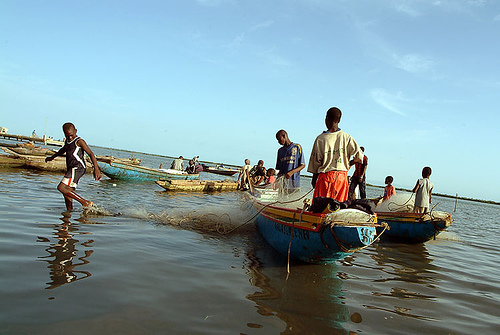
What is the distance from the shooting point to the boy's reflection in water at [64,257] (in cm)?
356

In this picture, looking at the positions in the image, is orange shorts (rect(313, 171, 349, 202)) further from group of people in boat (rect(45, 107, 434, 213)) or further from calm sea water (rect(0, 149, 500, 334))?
calm sea water (rect(0, 149, 500, 334))

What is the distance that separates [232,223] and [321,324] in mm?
5569

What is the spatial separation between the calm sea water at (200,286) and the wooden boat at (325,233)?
0.40 meters

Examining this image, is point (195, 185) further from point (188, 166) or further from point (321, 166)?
point (321, 166)

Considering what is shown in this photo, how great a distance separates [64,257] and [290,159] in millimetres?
4917

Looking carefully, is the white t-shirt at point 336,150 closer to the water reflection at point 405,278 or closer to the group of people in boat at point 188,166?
the water reflection at point 405,278

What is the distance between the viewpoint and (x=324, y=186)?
498cm

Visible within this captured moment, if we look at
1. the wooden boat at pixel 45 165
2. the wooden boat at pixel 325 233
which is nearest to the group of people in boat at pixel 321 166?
the wooden boat at pixel 325 233

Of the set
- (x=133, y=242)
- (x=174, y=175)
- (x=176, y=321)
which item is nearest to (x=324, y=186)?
(x=176, y=321)

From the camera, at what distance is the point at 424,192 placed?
913 cm

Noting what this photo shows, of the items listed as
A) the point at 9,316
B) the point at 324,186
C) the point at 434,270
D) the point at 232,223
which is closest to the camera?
the point at 9,316

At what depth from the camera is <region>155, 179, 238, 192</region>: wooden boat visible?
17.5m

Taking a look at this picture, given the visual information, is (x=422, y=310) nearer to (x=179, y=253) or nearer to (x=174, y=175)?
(x=179, y=253)

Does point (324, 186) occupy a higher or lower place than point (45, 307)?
higher
